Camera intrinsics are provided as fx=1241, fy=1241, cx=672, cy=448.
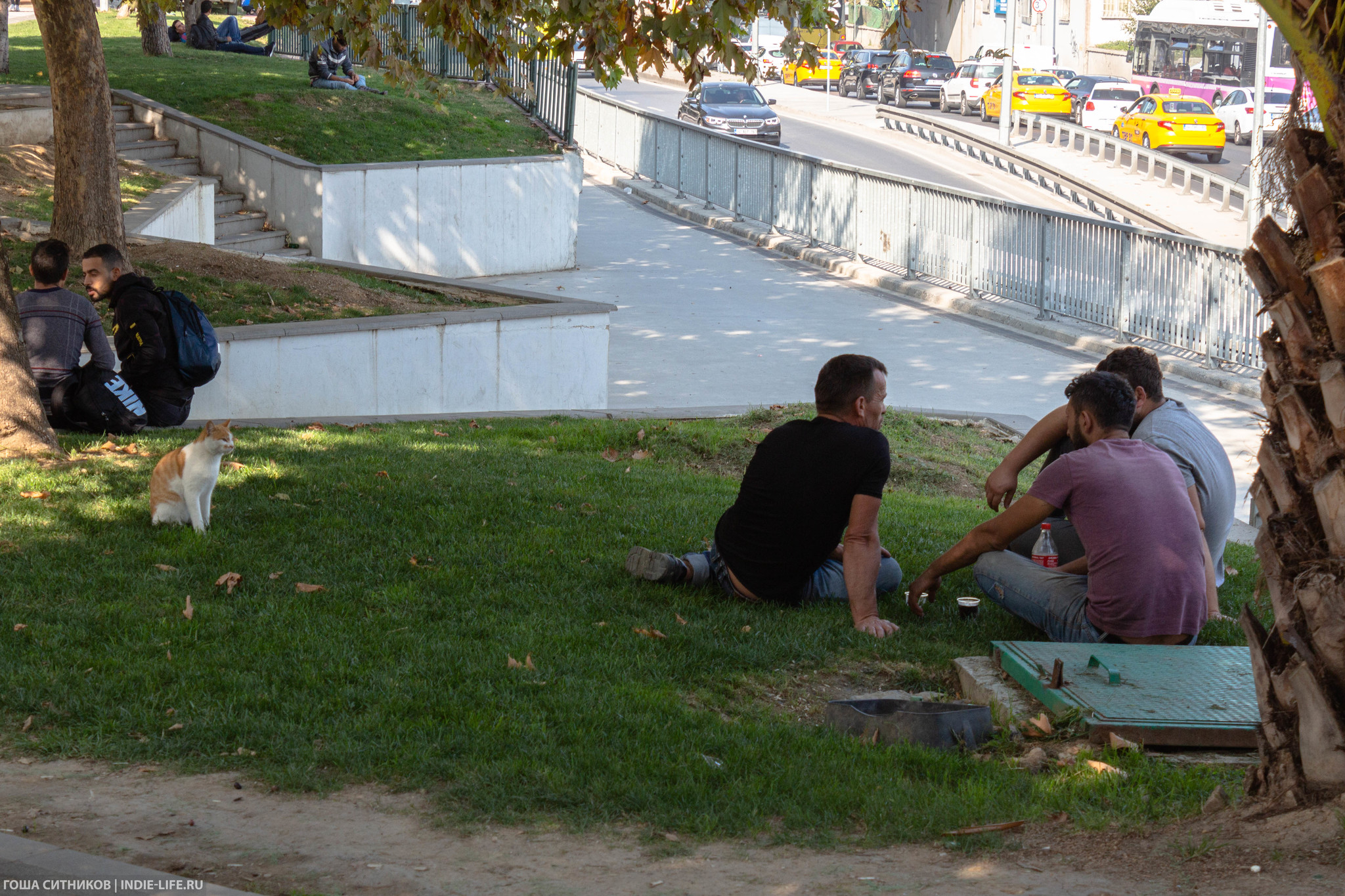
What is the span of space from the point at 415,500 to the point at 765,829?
402 cm

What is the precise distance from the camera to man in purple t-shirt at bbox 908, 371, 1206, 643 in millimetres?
4891

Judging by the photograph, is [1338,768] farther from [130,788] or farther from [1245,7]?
[1245,7]

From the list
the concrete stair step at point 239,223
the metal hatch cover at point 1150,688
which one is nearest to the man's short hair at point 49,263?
the metal hatch cover at point 1150,688

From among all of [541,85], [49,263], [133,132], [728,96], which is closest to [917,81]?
[728,96]

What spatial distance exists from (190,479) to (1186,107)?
3762 centimetres

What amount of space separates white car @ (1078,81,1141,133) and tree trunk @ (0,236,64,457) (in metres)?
41.3

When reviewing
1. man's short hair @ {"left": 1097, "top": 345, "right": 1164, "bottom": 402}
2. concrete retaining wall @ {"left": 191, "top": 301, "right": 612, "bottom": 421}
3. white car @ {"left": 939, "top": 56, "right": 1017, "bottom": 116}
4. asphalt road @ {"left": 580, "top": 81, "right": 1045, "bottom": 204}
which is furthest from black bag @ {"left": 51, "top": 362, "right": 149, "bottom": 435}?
white car @ {"left": 939, "top": 56, "right": 1017, "bottom": 116}

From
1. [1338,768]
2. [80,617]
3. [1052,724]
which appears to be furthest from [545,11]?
[1338,768]

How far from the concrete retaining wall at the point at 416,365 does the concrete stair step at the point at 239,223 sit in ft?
21.0

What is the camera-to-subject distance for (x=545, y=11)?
9.28 m

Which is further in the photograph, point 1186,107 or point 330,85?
point 1186,107

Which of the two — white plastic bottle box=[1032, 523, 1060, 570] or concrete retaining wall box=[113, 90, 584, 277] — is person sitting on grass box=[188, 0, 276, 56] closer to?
concrete retaining wall box=[113, 90, 584, 277]

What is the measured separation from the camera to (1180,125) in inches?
1475

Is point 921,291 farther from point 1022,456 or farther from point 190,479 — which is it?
point 190,479
